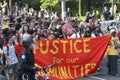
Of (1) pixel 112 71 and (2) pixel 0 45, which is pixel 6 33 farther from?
(1) pixel 112 71

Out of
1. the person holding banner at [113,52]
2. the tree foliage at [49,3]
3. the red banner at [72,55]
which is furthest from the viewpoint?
the tree foliage at [49,3]

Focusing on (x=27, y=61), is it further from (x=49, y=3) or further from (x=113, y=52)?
(x=49, y=3)

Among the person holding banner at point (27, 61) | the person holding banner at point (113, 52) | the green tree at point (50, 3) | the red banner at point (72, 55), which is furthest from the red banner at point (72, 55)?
the green tree at point (50, 3)

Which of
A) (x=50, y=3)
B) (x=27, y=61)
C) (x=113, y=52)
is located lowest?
(x=113, y=52)

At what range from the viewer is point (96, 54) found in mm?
14562

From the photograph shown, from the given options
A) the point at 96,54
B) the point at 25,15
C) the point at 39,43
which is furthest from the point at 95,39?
the point at 25,15

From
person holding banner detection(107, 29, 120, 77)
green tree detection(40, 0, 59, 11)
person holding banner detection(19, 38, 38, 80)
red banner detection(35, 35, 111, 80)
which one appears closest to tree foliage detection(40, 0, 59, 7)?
green tree detection(40, 0, 59, 11)

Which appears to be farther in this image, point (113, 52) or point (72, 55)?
point (113, 52)

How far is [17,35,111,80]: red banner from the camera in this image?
45.5ft

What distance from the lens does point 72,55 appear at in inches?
562

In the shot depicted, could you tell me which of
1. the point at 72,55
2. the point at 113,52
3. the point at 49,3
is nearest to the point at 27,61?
the point at 72,55

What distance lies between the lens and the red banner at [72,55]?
13.9 m

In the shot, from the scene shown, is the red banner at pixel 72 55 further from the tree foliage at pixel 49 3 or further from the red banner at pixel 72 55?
the tree foliage at pixel 49 3

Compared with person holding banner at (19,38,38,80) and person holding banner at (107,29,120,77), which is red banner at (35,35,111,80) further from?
person holding banner at (19,38,38,80)
